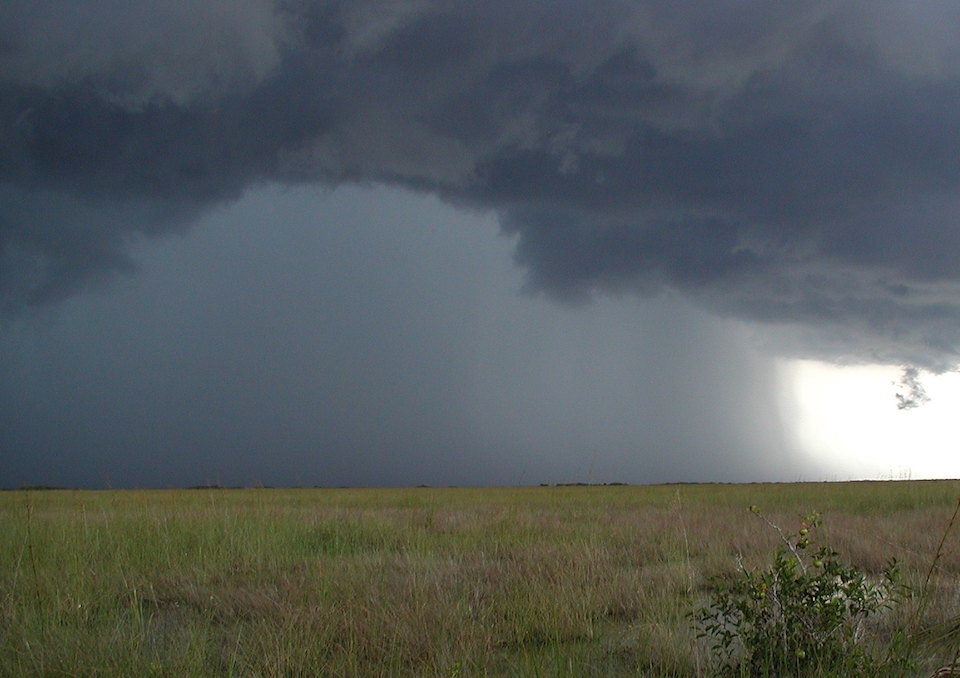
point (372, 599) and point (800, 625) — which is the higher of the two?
point (800, 625)

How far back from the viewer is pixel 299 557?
759 centimetres

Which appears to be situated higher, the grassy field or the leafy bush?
the leafy bush

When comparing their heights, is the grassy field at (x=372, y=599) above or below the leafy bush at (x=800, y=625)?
below

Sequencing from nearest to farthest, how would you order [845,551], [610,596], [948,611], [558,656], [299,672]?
[299,672] → [558,656] → [948,611] → [610,596] → [845,551]

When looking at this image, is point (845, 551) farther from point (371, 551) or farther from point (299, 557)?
point (299, 557)

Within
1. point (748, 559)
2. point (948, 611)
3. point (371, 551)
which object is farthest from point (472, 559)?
point (948, 611)

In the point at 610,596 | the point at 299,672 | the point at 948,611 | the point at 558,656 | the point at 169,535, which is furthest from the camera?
the point at 169,535

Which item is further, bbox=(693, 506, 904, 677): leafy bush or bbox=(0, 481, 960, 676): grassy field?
bbox=(0, 481, 960, 676): grassy field

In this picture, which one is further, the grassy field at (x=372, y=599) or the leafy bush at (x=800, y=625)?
the grassy field at (x=372, y=599)

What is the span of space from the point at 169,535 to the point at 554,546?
16.6ft

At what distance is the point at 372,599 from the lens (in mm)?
4934

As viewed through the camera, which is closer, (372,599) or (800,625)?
(800,625)

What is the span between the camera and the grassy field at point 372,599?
3889mm

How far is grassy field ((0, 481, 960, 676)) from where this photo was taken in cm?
389
